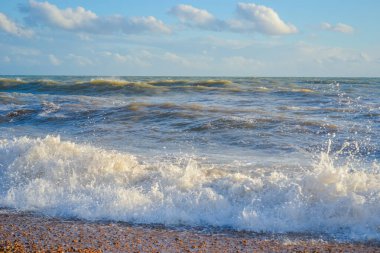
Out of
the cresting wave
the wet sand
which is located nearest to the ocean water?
the cresting wave

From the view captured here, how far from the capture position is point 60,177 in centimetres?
655

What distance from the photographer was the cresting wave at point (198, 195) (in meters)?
4.98

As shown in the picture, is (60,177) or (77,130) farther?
(77,130)

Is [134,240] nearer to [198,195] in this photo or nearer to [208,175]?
[198,195]

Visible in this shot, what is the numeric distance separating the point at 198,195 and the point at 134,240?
1.28m

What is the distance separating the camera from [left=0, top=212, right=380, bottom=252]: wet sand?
14.1 feet

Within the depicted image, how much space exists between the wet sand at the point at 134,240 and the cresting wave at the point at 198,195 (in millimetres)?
262

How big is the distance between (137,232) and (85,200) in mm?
1127

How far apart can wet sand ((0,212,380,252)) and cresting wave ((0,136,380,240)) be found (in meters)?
0.26

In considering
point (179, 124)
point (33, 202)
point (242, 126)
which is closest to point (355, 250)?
point (33, 202)

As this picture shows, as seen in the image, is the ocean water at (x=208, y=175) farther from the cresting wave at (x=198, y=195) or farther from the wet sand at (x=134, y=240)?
the wet sand at (x=134, y=240)

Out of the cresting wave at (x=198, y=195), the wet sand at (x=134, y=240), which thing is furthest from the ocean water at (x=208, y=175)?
the wet sand at (x=134, y=240)

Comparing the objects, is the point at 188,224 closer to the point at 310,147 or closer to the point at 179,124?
the point at 310,147

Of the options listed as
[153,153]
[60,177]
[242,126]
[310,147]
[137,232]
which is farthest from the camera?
[242,126]
